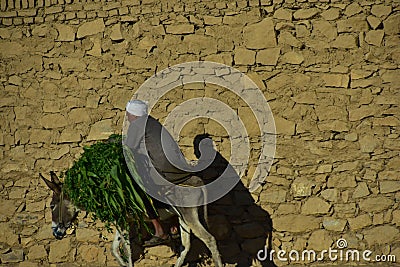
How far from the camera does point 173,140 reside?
678 cm

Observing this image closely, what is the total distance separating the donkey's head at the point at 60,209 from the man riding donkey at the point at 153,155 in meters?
0.70

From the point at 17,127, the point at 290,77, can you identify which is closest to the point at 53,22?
the point at 17,127

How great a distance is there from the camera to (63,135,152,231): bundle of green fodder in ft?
19.2

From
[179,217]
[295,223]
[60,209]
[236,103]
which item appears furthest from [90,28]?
[295,223]

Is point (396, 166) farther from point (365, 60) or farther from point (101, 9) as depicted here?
point (101, 9)

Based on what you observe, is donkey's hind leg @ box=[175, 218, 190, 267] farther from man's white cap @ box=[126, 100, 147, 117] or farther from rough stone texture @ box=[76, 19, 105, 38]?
rough stone texture @ box=[76, 19, 105, 38]

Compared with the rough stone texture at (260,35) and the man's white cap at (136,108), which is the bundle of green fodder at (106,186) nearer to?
the man's white cap at (136,108)

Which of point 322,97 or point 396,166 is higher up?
point 322,97

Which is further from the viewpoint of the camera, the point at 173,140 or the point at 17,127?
the point at 17,127

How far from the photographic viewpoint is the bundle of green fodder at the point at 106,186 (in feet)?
19.2

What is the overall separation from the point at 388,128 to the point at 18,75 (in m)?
3.85

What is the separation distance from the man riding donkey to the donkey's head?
70cm

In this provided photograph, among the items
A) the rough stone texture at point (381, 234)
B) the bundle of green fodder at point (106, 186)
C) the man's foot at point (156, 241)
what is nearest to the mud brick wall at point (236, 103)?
the rough stone texture at point (381, 234)

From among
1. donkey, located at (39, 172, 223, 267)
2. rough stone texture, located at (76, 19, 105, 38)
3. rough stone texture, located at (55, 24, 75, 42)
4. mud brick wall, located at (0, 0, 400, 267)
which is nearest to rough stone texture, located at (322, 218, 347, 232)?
mud brick wall, located at (0, 0, 400, 267)
